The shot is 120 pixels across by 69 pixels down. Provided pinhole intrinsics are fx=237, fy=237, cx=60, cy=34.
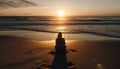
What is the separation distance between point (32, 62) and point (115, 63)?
12.0 ft

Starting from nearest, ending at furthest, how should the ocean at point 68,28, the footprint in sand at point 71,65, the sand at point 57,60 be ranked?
the footprint in sand at point 71,65 < the sand at point 57,60 < the ocean at point 68,28

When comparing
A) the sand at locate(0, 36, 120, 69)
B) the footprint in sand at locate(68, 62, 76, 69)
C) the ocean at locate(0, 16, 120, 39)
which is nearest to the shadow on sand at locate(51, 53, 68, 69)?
the sand at locate(0, 36, 120, 69)

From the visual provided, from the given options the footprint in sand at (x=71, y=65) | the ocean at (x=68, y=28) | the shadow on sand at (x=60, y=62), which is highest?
the shadow on sand at (x=60, y=62)

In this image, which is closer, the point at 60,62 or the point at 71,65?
the point at 71,65

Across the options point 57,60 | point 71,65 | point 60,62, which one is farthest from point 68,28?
point 71,65

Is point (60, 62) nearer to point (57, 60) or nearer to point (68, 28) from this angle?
point (57, 60)

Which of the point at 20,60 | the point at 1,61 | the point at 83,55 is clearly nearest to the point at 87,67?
the point at 83,55

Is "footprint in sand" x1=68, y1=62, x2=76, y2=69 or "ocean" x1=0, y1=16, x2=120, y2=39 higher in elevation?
"footprint in sand" x1=68, y1=62, x2=76, y2=69

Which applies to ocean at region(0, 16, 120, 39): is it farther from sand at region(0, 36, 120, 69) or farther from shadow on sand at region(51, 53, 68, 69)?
shadow on sand at region(51, 53, 68, 69)

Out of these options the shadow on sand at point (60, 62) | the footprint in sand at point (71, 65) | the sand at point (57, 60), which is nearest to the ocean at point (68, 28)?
the sand at point (57, 60)

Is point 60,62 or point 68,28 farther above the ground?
point 60,62

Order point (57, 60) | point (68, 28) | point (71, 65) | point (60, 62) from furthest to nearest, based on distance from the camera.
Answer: point (68, 28)
point (57, 60)
point (60, 62)
point (71, 65)

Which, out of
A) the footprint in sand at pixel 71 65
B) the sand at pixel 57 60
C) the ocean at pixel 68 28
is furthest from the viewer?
the ocean at pixel 68 28

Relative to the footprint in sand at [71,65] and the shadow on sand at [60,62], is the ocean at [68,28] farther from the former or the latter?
the footprint in sand at [71,65]
